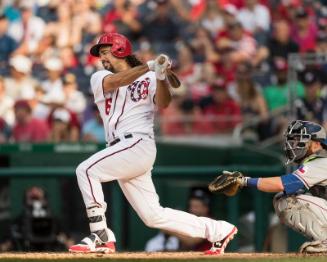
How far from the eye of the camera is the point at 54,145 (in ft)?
37.8

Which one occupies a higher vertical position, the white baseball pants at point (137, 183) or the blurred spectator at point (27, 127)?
the blurred spectator at point (27, 127)

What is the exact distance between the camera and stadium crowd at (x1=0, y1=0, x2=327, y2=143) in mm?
Answer: 12789

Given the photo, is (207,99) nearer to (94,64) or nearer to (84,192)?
(94,64)

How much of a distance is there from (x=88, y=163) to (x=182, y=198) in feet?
12.0

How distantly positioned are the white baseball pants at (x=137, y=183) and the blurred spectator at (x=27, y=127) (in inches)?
182

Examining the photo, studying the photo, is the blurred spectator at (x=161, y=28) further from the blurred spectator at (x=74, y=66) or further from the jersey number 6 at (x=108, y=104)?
the jersey number 6 at (x=108, y=104)

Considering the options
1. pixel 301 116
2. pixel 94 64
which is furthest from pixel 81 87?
pixel 301 116

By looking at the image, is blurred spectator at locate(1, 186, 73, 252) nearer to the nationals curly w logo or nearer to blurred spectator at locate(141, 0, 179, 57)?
the nationals curly w logo

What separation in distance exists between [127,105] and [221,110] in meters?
5.49

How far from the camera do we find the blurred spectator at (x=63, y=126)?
12.5 m

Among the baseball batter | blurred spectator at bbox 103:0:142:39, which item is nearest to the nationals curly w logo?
the baseball batter

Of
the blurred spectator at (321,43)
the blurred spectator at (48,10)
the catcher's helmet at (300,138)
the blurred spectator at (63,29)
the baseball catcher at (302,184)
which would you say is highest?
the blurred spectator at (48,10)

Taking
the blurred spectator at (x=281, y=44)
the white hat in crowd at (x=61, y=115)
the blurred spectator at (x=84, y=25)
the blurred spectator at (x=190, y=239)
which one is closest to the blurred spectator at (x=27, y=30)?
the blurred spectator at (x=84, y=25)

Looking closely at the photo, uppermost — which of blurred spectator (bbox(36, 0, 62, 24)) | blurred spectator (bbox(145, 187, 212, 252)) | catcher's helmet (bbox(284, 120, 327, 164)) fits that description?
blurred spectator (bbox(36, 0, 62, 24))
